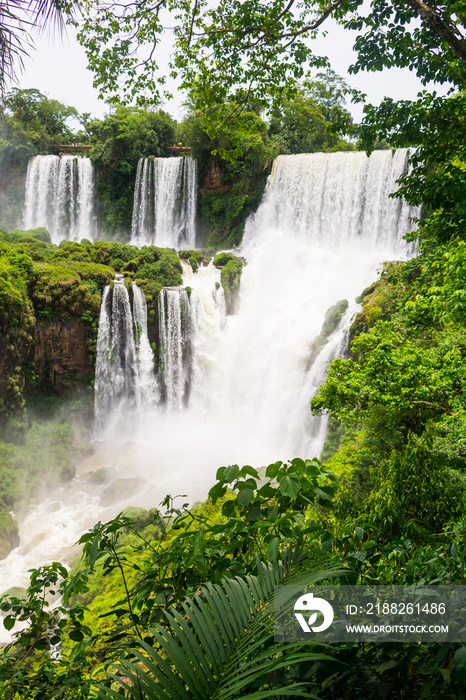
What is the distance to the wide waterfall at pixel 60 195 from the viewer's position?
2441 centimetres

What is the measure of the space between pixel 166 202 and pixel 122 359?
12306 millimetres

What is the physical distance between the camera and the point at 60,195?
24.8m

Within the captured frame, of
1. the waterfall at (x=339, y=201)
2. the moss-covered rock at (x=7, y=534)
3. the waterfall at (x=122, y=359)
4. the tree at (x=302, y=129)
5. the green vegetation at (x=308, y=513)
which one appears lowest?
the moss-covered rock at (x=7, y=534)

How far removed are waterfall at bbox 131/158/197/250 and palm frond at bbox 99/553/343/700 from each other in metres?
24.3

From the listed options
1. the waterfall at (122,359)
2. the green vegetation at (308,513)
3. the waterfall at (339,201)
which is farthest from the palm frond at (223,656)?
the waterfall at (339,201)

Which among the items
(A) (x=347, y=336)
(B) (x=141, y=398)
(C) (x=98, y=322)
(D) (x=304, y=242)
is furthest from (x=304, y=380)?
(D) (x=304, y=242)

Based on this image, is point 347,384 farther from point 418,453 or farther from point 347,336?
point 347,336

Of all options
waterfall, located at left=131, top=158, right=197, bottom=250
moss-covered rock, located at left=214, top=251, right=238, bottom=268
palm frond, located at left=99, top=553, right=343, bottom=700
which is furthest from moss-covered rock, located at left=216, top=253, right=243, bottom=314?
palm frond, located at left=99, top=553, right=343, bottom=700

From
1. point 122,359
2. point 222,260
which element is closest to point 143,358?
point 122,359

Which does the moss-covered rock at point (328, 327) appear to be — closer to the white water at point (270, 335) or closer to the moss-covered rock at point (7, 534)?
the white water at point (270, 335)

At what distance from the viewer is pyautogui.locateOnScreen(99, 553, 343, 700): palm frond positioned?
0.88 meters

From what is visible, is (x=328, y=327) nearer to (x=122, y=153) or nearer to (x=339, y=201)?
Result: (x=339, y=201)

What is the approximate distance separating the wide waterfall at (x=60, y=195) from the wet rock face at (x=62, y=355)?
11.6 metres

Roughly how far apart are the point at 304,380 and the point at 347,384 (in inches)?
301
